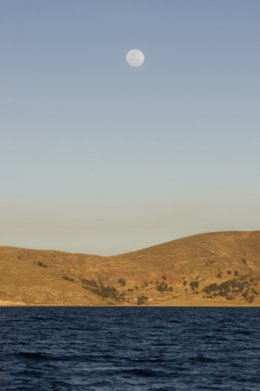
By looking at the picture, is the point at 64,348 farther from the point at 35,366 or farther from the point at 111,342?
the point at 35,366

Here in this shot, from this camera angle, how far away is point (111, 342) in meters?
88.4

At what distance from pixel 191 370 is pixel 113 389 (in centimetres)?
1277

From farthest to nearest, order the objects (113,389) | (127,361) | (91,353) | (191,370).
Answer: (91,353)
(127,361)
(191,370)
(113,389)

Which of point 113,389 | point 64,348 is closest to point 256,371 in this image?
point 113,389

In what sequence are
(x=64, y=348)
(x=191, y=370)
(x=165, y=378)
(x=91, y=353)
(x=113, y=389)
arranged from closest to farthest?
(x=113, y=389) → (x=165, y=378) → (x=191, y=370) → (x=91, y=353) → (x=64, y=348)

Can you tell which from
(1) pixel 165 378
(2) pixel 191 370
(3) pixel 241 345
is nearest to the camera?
(1) pixel 165 378

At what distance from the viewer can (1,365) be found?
5881 cm

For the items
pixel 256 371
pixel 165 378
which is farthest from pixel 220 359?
pixel 165 378

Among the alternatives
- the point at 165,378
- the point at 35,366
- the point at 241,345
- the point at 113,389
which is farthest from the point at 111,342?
the point at 113,389

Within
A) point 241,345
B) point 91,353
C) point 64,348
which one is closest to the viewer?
point 91,353

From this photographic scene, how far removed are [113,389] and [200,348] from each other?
114 ft

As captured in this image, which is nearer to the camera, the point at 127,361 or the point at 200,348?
the point at 127,361

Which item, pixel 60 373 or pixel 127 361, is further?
pixel 127 361

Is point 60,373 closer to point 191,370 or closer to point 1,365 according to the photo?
point 1,365
